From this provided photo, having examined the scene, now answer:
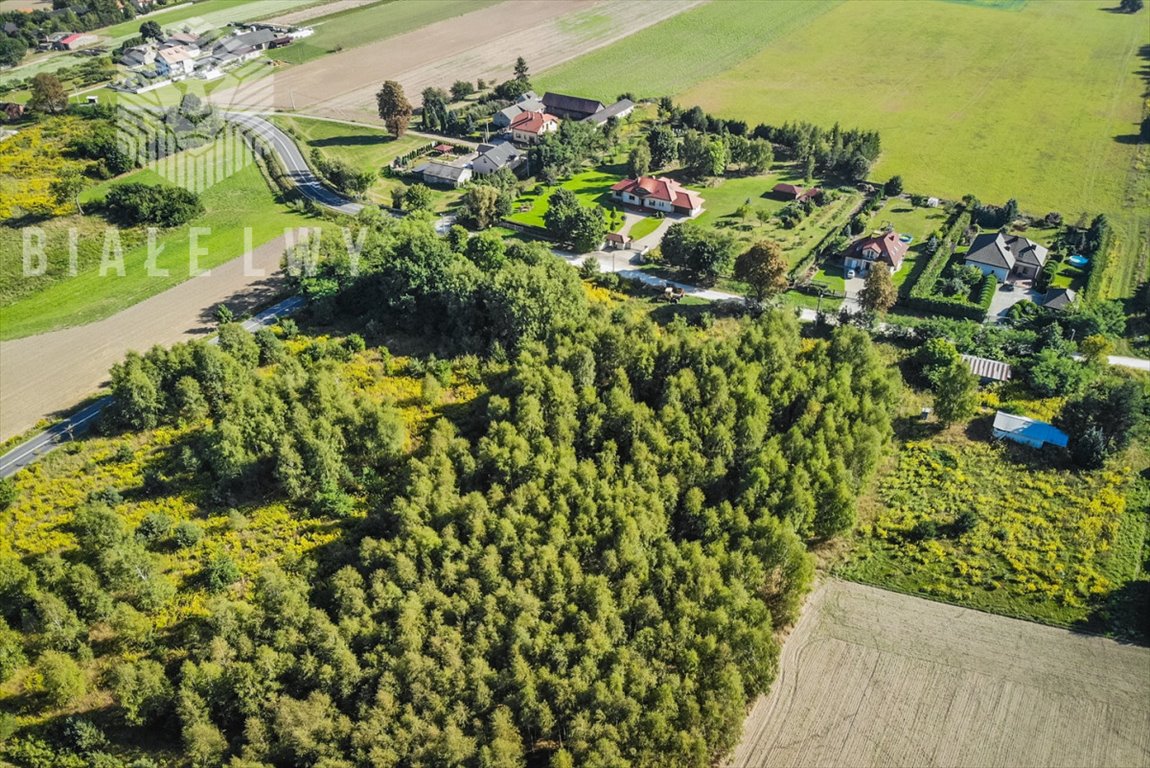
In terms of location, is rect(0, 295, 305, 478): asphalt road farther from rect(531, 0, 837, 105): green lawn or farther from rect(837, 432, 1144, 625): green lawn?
rect(531, 0, 837, 105): green lawn

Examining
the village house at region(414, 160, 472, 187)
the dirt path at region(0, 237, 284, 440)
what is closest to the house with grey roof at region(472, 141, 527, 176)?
the village house at region(414, 160, 472, 187)

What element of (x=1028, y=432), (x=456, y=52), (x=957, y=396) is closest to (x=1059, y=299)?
(x=1028, y=432)

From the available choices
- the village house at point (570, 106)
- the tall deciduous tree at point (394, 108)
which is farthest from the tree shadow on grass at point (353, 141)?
the village house at point (570, 106)

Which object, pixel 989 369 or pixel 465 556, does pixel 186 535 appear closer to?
pixel 465 556

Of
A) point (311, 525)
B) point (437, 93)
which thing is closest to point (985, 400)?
point (311, 525)

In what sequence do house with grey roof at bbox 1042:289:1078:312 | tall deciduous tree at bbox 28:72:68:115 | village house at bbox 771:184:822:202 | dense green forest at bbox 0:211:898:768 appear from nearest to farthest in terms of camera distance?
dense green forest at bbox 0:211:898:768, house with grey roof at bbox 1042:289:1078:312, village house at bbox 771:184:822:202, tall deciduous tree at bbox 28:72:68:115

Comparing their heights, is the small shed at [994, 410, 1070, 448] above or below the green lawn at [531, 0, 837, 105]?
below
